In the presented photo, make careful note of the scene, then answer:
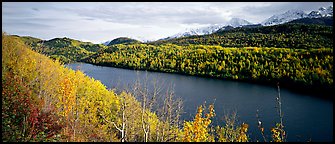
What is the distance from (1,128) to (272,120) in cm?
1921

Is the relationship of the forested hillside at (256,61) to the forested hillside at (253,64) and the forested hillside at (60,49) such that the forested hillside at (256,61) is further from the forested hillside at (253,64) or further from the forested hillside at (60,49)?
the forested hillside at (60,49)

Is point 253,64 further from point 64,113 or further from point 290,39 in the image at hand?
point 64,113

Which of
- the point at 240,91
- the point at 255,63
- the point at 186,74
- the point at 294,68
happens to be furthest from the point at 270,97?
the point at 186,74

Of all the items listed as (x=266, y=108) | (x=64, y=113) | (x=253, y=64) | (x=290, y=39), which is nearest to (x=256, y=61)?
(x=253, y=64)

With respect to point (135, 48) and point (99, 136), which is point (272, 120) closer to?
point (99, 136)

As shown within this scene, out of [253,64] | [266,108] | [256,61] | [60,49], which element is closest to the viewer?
[266,108]

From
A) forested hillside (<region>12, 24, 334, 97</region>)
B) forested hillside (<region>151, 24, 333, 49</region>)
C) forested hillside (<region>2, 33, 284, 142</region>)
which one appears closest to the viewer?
forested hillside (<region>2, 33, 284, 142</region>)

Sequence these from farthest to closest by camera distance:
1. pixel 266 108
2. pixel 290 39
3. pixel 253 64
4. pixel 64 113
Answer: pixel 290 39, pixel 253 64, pixel 266 108, pixel 64 113

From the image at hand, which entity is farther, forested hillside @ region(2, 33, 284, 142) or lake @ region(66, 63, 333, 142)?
lake @ region(66, 63, 333, 142)

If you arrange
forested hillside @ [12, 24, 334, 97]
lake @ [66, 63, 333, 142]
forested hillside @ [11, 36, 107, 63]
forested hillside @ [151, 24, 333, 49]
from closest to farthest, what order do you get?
forested hillside @ [11, 36, 107, 63] < lake @ [66, 63, 333, 142] < forested hillside @ [12, 24, 334, 97] < forested hillside @ [151, 24, 333, 49]

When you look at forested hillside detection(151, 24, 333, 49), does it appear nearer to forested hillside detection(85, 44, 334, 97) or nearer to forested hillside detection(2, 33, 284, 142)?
forested hillside detection(85, 44, 334, 97)

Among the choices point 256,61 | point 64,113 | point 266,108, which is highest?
point 256,61

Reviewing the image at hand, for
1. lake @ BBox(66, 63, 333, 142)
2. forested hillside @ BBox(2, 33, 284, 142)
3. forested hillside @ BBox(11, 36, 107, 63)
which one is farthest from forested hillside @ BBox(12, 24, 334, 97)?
forested hillside @ BBox(2, 33, 284, 142)

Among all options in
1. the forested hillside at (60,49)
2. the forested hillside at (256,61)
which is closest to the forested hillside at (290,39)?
the forested hillside at (256,61)
